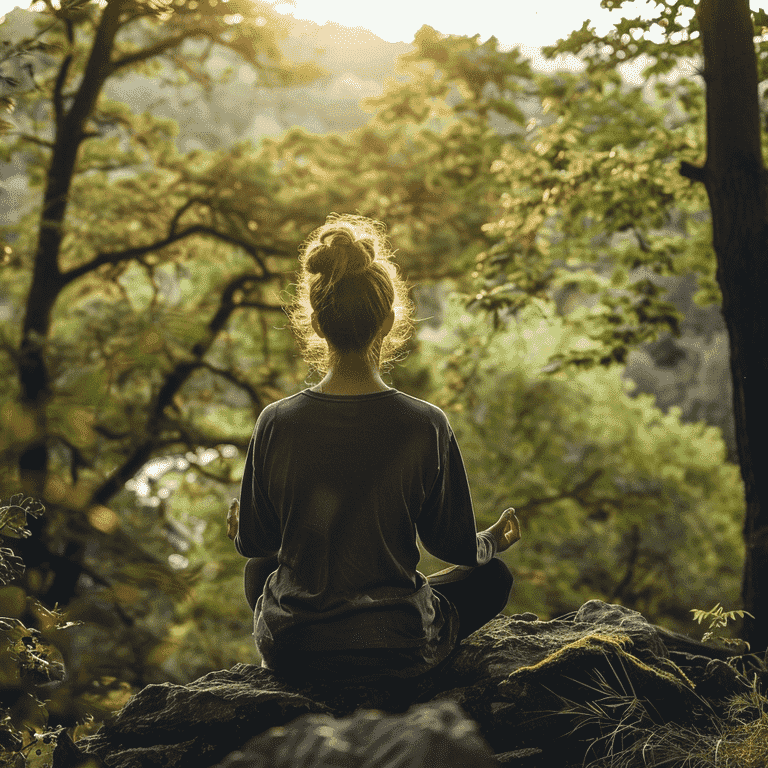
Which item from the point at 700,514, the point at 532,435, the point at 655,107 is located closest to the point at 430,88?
the point at 655,107

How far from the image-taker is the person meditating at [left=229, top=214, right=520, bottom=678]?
2461 millimetres

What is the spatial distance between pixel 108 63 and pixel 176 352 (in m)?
3.22

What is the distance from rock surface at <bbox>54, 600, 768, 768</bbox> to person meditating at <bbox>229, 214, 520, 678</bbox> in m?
0.11

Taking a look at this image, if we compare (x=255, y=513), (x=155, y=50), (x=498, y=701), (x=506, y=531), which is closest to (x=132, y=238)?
(x=155, y=50)

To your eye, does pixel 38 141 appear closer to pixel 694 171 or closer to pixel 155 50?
pixel 155 50

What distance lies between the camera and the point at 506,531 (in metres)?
2.86

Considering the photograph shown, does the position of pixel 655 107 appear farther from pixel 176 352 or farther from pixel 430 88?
pixel 176 352

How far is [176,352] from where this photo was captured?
915cm

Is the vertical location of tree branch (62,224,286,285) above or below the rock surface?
above

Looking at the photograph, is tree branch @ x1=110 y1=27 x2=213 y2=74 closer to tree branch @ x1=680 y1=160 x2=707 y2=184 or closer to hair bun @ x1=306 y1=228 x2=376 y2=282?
tree branch @ x1=680 y1=160 x2=707 y2=184

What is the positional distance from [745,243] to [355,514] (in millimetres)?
2511

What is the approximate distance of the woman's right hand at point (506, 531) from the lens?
280 cm

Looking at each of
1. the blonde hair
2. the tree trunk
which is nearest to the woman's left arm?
the blonde hair

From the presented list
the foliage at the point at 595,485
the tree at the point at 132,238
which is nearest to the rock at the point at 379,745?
the tree at the point at 132,238
